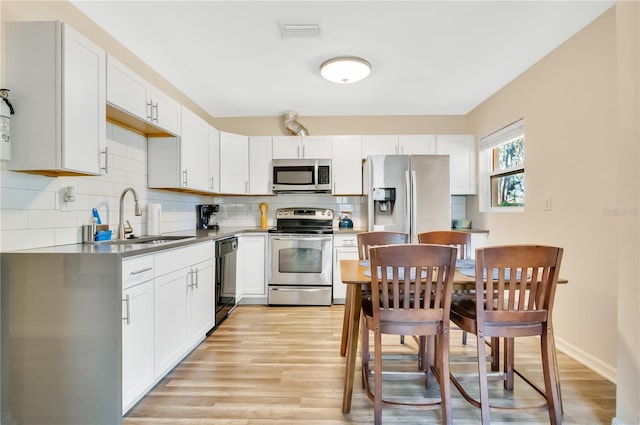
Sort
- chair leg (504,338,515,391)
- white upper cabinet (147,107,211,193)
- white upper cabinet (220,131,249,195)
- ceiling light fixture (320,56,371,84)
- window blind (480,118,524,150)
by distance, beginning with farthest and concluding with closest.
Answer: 1. white upper cabinet (220,131,249,195)
2. window blind (480,118,524,150)
3. white upper cabinet (147,107,211,193)
4. ceiling light fixture (320,56,371,84)
5. chair leg (504,338,515,391)

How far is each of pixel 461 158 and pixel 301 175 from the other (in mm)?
2065

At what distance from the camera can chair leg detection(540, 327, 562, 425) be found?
1.60 m

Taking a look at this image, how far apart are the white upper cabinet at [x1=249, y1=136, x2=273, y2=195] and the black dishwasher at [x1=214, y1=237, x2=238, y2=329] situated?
87cm

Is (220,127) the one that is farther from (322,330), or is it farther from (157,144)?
(322,330)

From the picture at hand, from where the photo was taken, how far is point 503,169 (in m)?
3.56

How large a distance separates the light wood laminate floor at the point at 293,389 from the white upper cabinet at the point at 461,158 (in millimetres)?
1994

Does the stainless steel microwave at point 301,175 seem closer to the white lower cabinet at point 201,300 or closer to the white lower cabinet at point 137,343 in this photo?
the white lower cabinet at point 201,300

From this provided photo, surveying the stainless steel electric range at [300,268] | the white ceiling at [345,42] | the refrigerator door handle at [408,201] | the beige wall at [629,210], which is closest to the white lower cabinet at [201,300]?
the stainless steel electric range at [300,268]

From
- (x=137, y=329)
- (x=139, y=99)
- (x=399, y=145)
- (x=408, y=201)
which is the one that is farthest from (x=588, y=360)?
(x=139, y=99)

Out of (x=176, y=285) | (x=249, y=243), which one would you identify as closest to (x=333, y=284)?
(x=249, y=243)

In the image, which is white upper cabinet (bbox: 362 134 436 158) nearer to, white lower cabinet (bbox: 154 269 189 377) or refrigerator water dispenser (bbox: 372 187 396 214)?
refrigerator water dispenser (bbox: 372 187 396 214)

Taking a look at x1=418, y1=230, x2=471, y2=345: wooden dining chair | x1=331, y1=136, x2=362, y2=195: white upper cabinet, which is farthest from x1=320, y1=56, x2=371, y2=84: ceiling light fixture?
x1=418, y1=230, x2=471, y2=345: wooden dining chair

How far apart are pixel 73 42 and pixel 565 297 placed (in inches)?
149

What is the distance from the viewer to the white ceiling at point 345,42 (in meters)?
2.12
